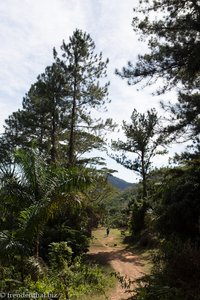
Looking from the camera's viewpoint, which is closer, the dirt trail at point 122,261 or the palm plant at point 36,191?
the palm plant at point 36,191

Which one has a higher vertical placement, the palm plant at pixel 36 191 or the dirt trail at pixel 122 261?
the palm plant at pixel 36 191

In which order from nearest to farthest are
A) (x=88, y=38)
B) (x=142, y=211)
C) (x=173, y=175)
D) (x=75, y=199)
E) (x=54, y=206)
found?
(x=54, y=206), (x=75, y=199), (x=173, y=175), (x=88, y=38), (x=142, y=211)

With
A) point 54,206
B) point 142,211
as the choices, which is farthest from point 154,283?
point 142,211

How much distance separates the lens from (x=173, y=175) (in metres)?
14.7

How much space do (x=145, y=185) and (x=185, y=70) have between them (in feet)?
52.9

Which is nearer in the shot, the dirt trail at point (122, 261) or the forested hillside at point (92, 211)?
the forested hillside at point (92, 211)

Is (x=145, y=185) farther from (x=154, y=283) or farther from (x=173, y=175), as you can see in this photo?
(x=154, y=283)

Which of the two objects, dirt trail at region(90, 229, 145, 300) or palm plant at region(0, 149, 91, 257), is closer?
palm plant at region(0, 149, 91, 257)

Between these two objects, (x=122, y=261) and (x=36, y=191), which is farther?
(x=122, y=261)

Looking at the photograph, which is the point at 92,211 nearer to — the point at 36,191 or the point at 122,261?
the point at 122,261

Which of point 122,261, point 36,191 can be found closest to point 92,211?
point 122,261

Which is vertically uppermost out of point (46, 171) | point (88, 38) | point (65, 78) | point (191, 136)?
point (88, 38)

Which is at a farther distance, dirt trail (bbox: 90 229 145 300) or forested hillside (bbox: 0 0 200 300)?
dirt trail (bbox: 90 229 145 300)

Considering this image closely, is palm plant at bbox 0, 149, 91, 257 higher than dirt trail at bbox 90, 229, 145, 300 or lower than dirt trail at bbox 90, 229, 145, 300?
higher
